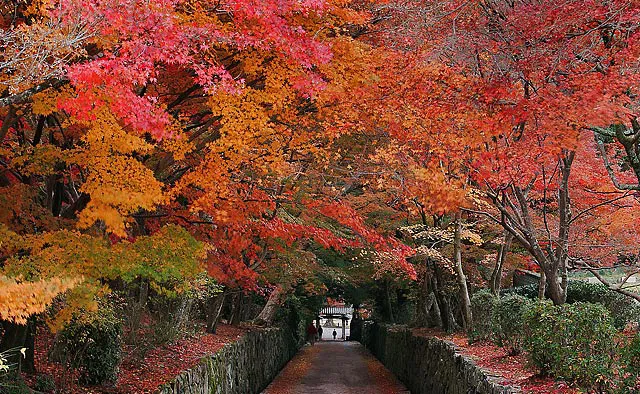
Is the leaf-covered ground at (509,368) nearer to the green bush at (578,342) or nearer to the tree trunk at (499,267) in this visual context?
the green bush at (578,342)

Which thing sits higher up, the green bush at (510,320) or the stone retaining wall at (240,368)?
the green bush at (510,320)

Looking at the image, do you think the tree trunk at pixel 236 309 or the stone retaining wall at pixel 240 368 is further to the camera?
the tree trunk at pixel 236 309

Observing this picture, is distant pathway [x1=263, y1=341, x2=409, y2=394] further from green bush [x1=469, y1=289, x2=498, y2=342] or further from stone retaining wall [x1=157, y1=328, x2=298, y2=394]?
green bush [x1=469, y1=289, x2=498, y2=342]

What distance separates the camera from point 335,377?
82.6 ft

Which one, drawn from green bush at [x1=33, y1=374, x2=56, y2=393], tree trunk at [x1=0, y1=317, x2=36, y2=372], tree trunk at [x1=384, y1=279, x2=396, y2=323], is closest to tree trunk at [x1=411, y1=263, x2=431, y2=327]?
tree trunk at [x1=384, y1=279, x2=396, y2=323]

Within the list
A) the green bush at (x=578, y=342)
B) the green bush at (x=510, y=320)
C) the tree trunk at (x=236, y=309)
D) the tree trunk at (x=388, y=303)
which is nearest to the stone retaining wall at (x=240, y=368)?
the tree trunk at (x=236, y=309)

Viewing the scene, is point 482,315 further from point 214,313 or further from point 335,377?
point 335,377

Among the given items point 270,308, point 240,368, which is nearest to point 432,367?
point 240,368

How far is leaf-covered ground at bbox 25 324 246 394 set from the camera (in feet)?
32.9

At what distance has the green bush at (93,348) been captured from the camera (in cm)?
982

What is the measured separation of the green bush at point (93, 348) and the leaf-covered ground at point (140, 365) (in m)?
0.19

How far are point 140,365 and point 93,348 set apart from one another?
2437 millimetres

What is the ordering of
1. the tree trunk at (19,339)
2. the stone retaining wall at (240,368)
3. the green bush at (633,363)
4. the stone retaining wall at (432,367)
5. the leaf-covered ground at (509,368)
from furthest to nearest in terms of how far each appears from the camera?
the stone retaining wall at (240,368), the stone retaining wall at (432,367), the tree trunk at (19,339), the leaf-covered ground at (509,368), the green bush at (633,363)

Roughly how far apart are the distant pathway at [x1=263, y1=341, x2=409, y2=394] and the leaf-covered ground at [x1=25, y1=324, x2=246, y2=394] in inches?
222
